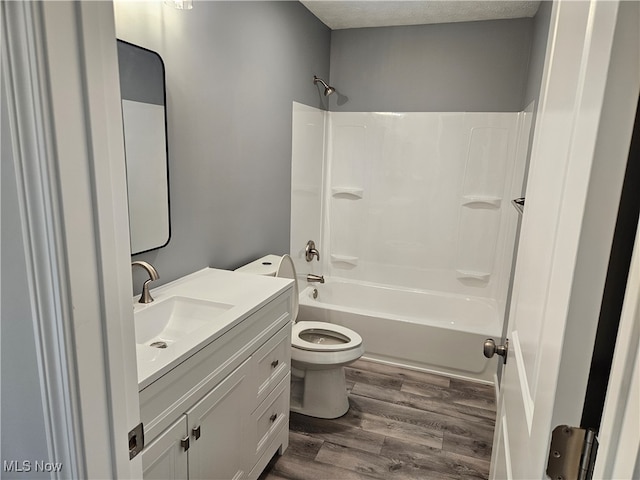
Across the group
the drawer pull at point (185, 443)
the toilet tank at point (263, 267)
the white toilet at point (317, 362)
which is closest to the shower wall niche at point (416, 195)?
the toilet tank at point (263, 267)

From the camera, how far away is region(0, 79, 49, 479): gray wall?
595 millimetres

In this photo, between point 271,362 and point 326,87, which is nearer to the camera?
point 271,362

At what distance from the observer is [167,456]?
128 cm

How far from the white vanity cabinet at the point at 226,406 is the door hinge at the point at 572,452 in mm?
961

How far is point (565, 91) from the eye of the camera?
0.74 meters

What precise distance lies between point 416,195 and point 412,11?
1.35 meters

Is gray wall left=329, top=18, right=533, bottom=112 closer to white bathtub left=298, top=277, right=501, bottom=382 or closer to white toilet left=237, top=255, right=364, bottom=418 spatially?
white bathtub left=298, top=277, right=501, bottom=382

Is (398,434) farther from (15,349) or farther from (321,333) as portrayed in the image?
(15,349)

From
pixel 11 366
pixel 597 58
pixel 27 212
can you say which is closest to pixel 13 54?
pixel 27 212

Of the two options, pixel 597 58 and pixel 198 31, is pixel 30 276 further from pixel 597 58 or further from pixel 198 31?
pixel 198 31

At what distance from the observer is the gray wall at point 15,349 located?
60cm

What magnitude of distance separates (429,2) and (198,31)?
5.46ft

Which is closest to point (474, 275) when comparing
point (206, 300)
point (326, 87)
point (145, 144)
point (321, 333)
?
point (321, 333)

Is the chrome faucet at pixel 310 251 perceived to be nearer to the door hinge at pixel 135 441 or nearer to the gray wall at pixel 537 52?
the gray wall at pixel 537 52
